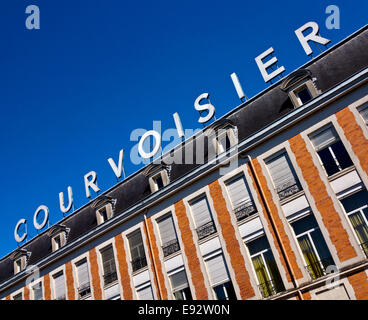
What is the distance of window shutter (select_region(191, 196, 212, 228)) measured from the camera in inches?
671

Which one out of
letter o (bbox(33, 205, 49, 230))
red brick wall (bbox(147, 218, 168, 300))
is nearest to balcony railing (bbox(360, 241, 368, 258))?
red brick wall (bbox(147, 218, 168, 300))

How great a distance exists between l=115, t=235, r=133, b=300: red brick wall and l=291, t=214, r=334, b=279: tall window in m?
9.28

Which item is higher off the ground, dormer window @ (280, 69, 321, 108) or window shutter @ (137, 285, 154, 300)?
dormer window @ (280, 69, 321, 108)

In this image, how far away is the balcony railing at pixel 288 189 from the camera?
1486 cm

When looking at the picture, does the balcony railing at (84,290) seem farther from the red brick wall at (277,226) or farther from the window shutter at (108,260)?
the red brick wall at (277,226)

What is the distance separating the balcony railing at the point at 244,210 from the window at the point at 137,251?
5.81 m

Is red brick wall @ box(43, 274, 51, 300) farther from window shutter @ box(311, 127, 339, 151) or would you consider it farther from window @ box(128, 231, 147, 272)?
window shutter @ box(311, 127, 339, 151)

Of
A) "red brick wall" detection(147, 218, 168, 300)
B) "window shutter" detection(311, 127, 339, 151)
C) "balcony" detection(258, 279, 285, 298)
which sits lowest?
"balcony" detection(258, 279, 285, 298)

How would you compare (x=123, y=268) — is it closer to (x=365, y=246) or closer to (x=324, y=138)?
(x=365, y=246)

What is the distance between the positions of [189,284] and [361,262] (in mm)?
7631

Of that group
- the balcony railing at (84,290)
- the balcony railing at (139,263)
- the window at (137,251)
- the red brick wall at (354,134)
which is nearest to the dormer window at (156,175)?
the window at (137,251)

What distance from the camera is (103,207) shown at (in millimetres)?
21719

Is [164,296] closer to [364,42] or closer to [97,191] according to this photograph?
[97,191]

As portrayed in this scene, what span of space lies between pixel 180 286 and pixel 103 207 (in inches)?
305
